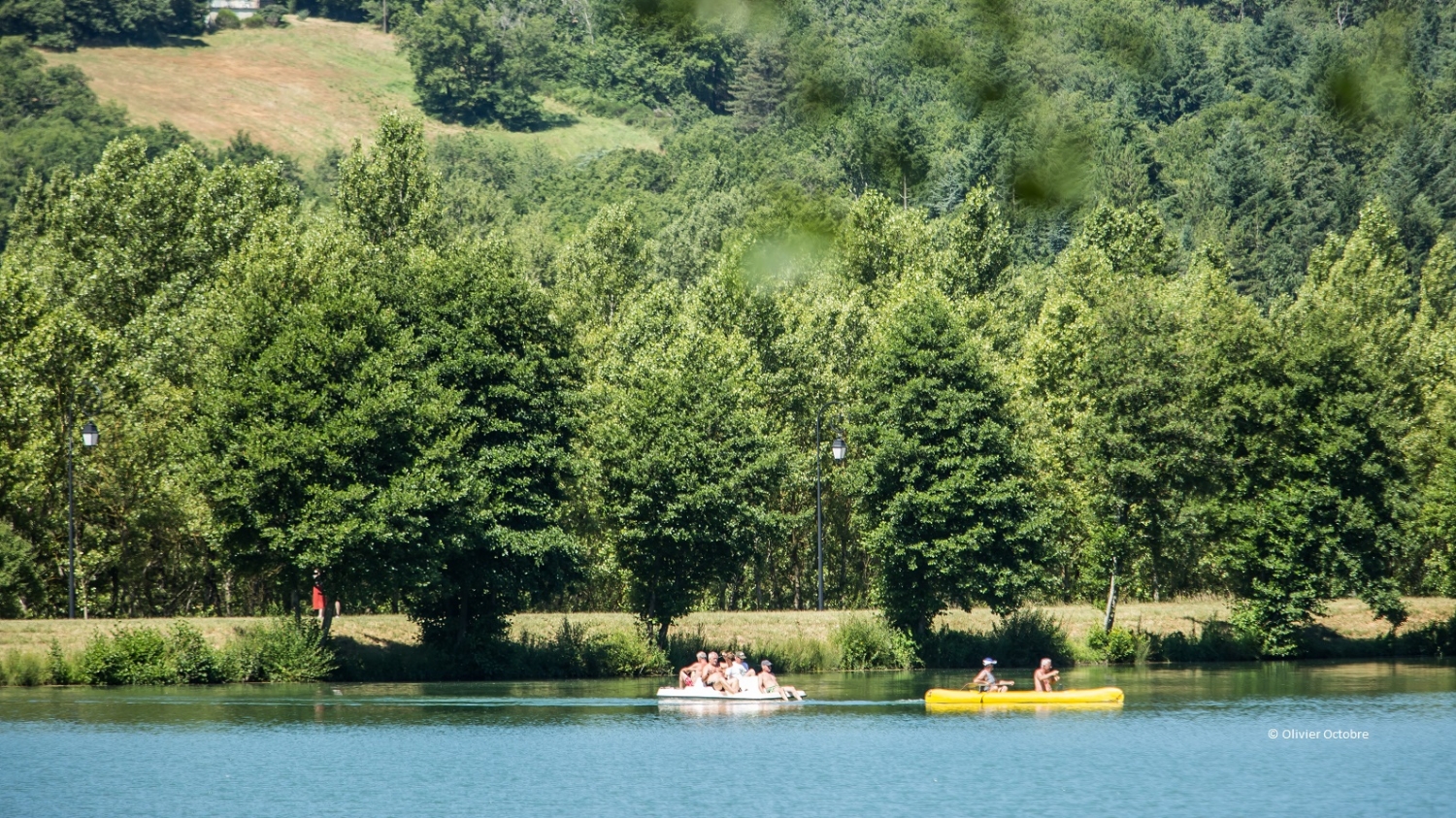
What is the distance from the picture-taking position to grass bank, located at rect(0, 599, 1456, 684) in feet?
179

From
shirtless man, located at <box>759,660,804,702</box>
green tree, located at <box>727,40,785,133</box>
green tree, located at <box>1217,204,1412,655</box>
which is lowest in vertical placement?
shirtless man, located at <box>759,660,804,702</box>

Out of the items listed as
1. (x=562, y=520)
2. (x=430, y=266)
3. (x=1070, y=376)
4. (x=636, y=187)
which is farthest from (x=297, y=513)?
(x=636, y=187)

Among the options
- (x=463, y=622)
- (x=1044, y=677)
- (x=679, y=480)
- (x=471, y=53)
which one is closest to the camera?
(x=1044, y=677)

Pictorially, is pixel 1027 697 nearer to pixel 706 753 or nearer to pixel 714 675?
pixel 714 675

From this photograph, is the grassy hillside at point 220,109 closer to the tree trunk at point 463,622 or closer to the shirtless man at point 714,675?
the tree trunk at point 463,622

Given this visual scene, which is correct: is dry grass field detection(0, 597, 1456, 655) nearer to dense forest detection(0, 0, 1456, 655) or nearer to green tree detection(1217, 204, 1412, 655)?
dense forest detection(0, 0, 1456, 655)

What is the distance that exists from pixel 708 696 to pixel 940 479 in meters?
15.0

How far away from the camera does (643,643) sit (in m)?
62.3

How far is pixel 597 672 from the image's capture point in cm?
6238

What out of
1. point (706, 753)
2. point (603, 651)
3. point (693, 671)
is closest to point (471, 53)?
point (603, 651)

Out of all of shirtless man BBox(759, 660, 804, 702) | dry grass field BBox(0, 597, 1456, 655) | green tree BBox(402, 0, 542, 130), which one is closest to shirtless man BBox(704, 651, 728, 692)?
shirtless man BBox(759, 660, 804, 702)

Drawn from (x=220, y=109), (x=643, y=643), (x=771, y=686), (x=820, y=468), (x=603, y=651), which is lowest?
(x=771, y=686)

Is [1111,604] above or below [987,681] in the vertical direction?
above

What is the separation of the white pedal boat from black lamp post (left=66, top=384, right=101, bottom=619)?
21617 millimetres
